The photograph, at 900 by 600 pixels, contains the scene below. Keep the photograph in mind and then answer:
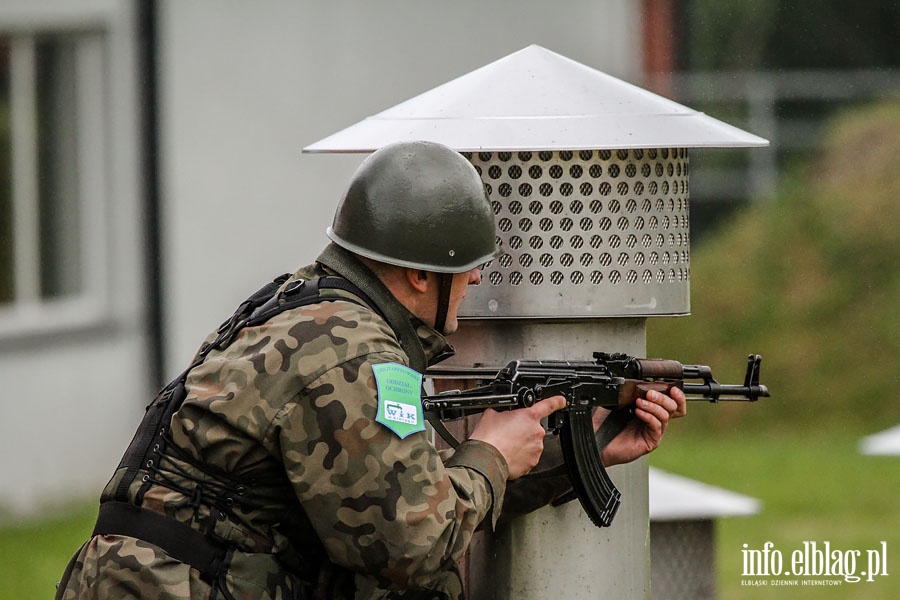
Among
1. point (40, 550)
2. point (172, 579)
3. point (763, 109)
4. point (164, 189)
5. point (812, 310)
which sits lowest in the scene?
point (40, 550)

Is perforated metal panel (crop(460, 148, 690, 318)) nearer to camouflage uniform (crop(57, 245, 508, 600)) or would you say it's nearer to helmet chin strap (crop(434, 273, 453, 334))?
helmet chin strap (crop(434, 273, 453, 334))

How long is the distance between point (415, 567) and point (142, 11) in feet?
24.1

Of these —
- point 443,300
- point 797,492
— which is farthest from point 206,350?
point 797,492

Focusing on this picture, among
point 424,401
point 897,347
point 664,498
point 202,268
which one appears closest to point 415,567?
point 424,401

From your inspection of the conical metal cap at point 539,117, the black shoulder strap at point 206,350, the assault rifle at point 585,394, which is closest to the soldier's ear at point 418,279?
the black shoulder strap at point 206,350

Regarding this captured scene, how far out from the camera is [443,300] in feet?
11.5

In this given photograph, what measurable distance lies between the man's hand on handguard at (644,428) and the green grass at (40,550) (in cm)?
510

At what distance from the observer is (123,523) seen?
3324mm

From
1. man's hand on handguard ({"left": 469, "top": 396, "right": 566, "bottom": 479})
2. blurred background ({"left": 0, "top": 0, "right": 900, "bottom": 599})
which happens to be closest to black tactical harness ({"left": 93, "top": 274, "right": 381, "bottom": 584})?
man's hand on handguard ({"left": 469, "top": 396, "right": 566, "bottom": 479})

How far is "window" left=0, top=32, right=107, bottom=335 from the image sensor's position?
9844 mm

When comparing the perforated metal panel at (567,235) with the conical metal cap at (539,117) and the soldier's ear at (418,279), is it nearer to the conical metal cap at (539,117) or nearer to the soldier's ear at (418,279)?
the conical metal cap at (539,117)
